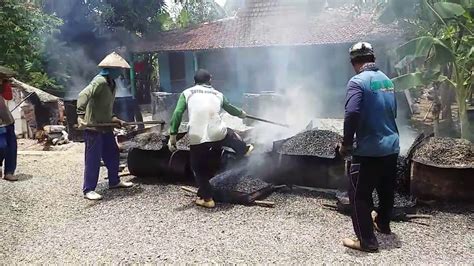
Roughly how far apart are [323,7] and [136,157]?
11.9 m

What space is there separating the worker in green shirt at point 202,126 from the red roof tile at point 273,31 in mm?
8528

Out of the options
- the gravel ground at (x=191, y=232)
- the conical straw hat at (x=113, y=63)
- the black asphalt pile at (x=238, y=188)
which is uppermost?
the conical straw hat at (x=113, y=63)

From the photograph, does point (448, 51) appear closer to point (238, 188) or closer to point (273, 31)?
point (238, 188)

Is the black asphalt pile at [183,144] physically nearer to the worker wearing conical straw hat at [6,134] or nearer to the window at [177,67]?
the worker wearing conical straw hat at [6,134]

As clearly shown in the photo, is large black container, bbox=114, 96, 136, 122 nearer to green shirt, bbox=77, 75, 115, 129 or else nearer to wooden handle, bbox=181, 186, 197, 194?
green shirt, bbox=77, 75, 115, 129

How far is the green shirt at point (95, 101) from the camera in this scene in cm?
592

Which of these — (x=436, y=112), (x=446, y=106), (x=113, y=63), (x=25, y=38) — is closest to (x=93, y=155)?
(x=113, y=63)

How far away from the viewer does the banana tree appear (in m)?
6.36

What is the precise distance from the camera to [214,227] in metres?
4.81

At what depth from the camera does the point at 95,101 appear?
598 centimetres

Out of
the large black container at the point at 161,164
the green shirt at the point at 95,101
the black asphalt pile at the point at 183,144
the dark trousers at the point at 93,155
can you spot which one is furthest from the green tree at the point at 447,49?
the dark trousers at the point at 93,155

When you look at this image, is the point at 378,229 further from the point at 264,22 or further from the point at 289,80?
the point at 264,22

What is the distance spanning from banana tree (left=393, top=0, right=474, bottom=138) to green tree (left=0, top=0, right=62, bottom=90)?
1214 cm

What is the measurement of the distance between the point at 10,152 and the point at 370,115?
614cm
